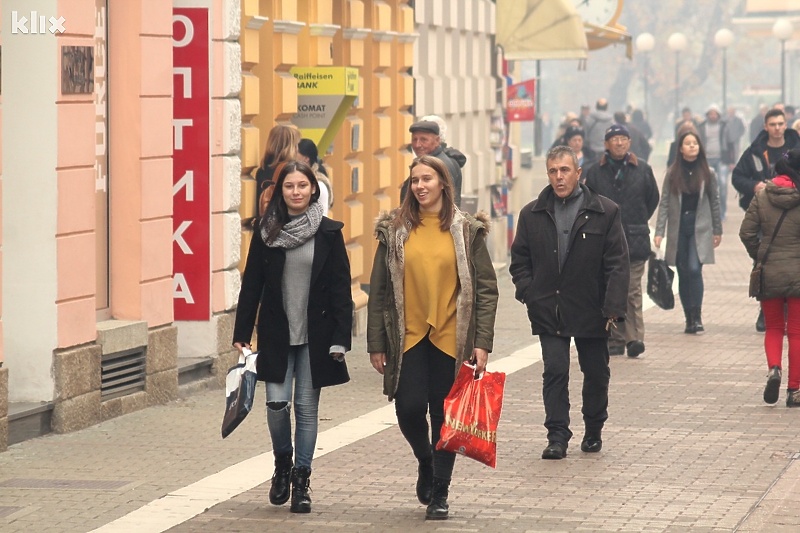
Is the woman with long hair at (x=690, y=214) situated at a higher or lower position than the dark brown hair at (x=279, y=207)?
lower

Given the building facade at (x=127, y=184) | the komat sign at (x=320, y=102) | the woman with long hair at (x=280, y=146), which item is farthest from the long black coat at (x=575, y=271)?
the komat sign at (x=320, y=102)

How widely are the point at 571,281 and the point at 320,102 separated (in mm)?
5316

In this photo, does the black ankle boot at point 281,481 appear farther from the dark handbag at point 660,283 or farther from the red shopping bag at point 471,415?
the dark handbag at point 660,283

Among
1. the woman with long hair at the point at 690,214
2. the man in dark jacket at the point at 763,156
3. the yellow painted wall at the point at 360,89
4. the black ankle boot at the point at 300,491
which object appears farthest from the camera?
the woman with long hair at the point at 690,214

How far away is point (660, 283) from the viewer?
1694cm

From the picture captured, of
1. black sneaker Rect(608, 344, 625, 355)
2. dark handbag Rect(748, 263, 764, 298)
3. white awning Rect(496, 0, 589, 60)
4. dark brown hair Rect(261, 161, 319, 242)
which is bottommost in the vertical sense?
black sneaker Rect(608, 344, 625, 355)

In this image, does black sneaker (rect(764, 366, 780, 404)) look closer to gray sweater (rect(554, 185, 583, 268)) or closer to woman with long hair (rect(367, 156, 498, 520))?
gray sweater (rect(554, 185, 583, 268))

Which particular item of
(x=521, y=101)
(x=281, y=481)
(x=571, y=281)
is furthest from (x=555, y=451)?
(x=521, y=101)

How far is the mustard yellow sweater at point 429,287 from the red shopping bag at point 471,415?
0.18 metres

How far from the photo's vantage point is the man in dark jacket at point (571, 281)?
10.7m

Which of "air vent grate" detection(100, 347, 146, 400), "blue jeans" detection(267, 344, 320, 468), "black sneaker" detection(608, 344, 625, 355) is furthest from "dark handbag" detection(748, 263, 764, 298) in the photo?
"blue jeans" detection(267, 344, 320, 468)

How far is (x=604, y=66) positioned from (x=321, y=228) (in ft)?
340

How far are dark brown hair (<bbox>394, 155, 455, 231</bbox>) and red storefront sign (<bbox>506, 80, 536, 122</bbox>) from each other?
778 inches

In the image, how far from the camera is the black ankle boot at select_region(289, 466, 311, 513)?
8.90 meters
